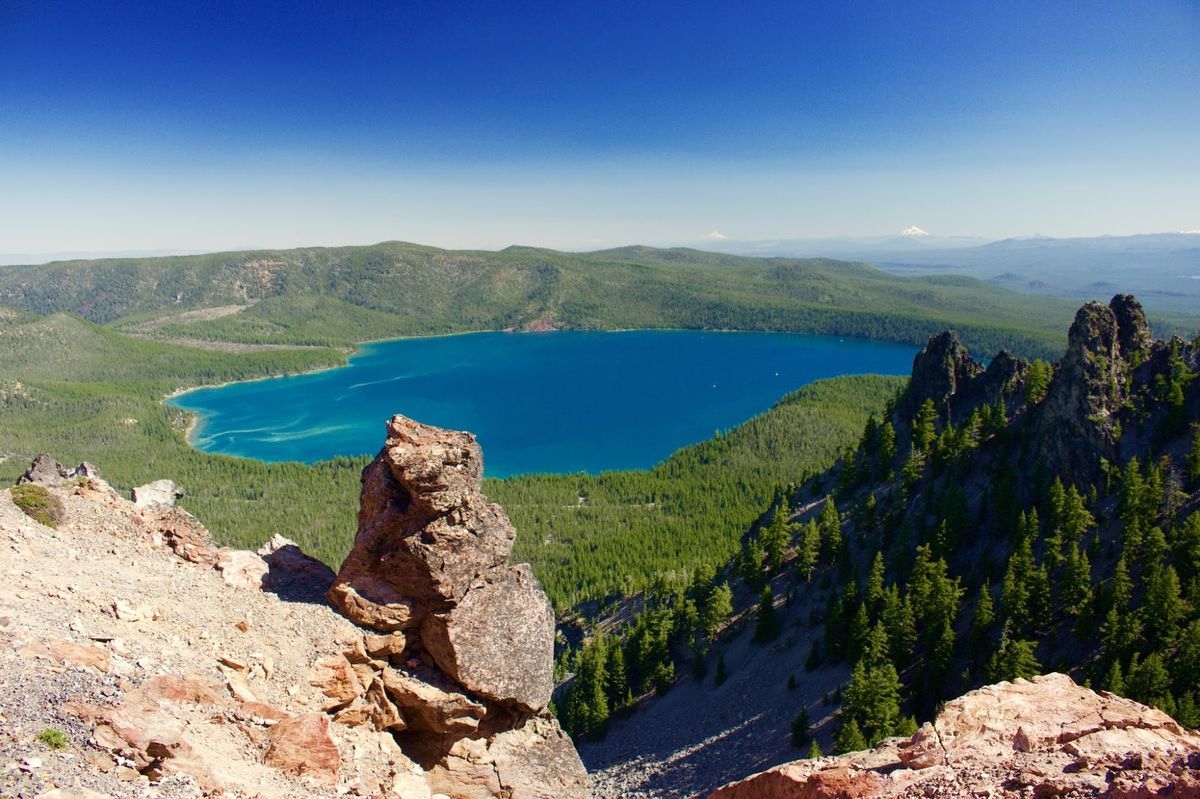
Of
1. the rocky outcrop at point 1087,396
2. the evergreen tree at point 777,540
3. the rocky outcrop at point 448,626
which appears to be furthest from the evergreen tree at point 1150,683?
the evergreen tree at point 777,540

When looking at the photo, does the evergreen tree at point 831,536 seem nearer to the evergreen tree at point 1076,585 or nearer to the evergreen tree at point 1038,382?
the evergreen tree at point 1076,585

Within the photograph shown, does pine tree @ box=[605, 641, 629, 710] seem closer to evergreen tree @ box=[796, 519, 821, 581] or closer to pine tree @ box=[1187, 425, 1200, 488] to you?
evergreen tree @ box=[796, 519, 821, 581]

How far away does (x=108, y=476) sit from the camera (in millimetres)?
127375

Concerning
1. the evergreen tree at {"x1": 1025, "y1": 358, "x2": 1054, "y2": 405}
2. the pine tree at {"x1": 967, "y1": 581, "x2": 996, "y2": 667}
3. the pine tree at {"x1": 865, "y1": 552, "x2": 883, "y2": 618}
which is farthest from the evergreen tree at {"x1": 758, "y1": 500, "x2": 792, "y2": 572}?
the evergreen tree at {"x1": 1025, "y1": 358, "x2": 1054, "y2": 405}

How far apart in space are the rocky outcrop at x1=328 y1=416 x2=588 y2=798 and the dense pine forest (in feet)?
60.3

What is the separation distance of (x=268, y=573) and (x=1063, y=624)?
42.5 meters

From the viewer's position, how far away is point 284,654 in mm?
19781

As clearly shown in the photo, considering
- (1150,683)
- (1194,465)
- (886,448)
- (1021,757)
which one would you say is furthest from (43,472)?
(1194,465)

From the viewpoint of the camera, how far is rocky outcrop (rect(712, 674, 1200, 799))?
10.9 meters

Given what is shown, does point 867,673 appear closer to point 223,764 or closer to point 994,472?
point 994,472

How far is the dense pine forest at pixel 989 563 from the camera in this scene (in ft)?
117

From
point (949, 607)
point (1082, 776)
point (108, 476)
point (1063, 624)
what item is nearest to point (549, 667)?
point (1082, 776)

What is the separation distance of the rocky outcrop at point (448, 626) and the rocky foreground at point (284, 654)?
68 mm

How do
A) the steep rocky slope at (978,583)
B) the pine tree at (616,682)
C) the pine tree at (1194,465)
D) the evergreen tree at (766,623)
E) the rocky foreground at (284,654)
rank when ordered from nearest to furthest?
the rocky foreground at (284,654)
the steep rocky slope at (978,583)
the pine tree at (1194,465)
the evergreen tree at (766,623)
the pine tree at (616,682)
